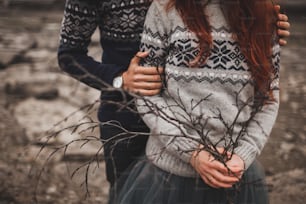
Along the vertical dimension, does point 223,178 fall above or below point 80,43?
below

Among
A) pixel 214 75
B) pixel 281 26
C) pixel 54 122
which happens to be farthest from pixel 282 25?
pixel 54 122

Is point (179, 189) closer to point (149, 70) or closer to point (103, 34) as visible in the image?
point (149, 70)

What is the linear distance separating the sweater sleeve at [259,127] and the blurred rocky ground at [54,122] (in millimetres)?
249

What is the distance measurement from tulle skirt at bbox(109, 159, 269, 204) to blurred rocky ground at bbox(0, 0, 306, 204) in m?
Result: 0.09

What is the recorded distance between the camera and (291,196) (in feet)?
5.65

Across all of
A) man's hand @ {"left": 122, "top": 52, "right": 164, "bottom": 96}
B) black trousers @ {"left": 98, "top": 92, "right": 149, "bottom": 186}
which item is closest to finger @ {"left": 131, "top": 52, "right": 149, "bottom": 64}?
man's hand @ {"left": 122, "top": 52, "right": 164, "bottom": 96}

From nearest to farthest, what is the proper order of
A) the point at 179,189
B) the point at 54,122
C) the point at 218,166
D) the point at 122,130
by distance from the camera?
the point at 218,166 → the point at 179,189 → the point at 122,130 → the point at 54,122

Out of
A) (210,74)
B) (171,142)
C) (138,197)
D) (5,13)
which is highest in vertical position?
(210,74)

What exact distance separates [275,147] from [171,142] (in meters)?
1.19

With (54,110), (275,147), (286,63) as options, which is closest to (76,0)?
(275,147)

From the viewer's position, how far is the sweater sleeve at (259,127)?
3.16 ft

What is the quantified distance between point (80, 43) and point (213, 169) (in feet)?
1.12

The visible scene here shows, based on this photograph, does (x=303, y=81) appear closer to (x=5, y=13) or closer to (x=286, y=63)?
(x=286, y=63)

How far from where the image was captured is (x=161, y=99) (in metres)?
0.96
